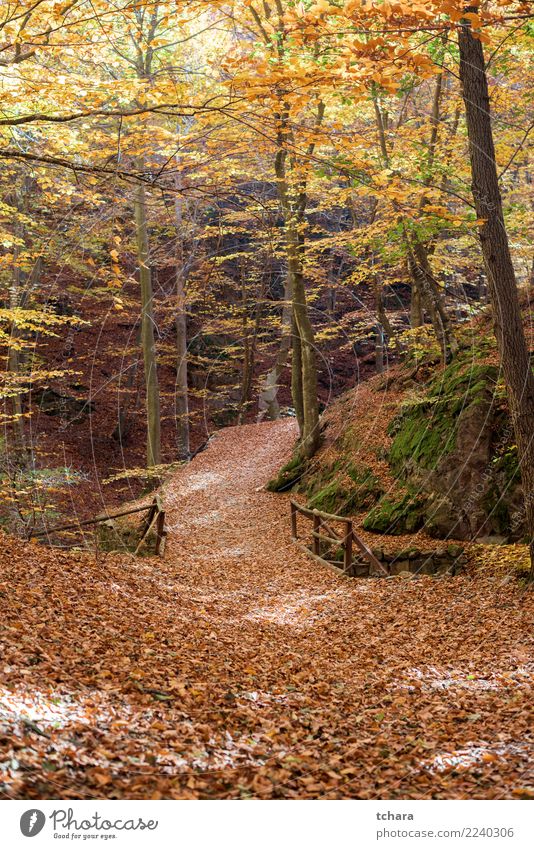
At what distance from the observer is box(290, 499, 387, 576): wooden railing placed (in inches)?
356

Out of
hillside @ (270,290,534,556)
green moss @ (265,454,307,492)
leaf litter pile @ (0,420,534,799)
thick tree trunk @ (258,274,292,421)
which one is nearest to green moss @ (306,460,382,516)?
hillside @ (270,290,534,556)

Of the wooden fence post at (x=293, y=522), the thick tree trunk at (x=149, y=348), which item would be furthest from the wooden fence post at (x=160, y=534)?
the thick tree trunk at (x=149, y=348)

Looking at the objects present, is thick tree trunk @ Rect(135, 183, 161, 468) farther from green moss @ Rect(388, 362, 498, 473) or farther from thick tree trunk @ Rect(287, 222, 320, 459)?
green moss @ Rect(388, 362, 498, 473)

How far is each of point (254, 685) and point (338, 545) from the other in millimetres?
4704

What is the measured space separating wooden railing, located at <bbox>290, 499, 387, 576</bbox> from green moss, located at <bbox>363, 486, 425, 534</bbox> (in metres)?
0.48

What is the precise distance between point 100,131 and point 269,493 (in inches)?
344

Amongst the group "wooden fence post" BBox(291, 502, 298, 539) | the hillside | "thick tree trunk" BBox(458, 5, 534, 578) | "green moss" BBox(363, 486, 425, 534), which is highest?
"thick tree trunk" BBox(458, 5, 534, 578)

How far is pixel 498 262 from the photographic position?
687 centimetres

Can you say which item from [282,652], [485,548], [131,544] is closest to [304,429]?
[131,544]

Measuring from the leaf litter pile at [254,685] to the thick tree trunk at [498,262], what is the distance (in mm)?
1807

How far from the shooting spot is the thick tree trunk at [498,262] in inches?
263

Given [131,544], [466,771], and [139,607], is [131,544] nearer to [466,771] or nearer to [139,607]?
[139,607]

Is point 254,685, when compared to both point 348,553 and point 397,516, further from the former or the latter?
point 397,516

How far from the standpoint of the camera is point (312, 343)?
44.7ft
